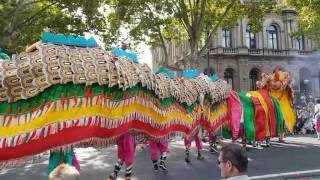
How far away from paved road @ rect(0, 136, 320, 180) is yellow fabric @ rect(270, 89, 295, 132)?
92cm

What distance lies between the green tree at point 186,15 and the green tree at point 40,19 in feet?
7.00

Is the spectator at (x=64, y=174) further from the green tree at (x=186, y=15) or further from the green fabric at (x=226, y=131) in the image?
the green tree at (x=186, y=15)

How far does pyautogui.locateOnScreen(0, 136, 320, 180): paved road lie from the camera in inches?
378

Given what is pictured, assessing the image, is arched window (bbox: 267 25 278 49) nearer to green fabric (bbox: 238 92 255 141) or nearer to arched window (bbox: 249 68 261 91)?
arched window (bbox: 249 68 261 91)

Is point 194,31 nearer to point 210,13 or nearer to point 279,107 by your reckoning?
point 210,13

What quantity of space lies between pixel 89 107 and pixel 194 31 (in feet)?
60.0

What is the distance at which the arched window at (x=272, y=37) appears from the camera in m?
Answer: 48.5

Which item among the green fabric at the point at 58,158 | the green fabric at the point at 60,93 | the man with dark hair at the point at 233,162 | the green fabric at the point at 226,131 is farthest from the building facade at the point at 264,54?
the man with dark hair at the point at 233,162

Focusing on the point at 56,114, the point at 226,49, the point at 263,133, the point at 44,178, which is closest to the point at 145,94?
the point at 56,114

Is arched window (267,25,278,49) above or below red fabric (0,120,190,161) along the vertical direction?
above

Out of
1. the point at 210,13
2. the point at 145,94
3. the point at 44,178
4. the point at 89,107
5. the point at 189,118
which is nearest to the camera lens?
the point at 89,107

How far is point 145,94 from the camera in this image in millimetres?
7301

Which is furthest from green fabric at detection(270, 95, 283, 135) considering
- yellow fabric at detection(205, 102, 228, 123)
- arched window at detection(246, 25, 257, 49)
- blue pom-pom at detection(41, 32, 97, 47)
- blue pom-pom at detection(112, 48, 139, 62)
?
arched window at detection(246, 25, 257, 49)

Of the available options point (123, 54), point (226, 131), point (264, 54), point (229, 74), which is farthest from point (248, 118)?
point (264, 54)
